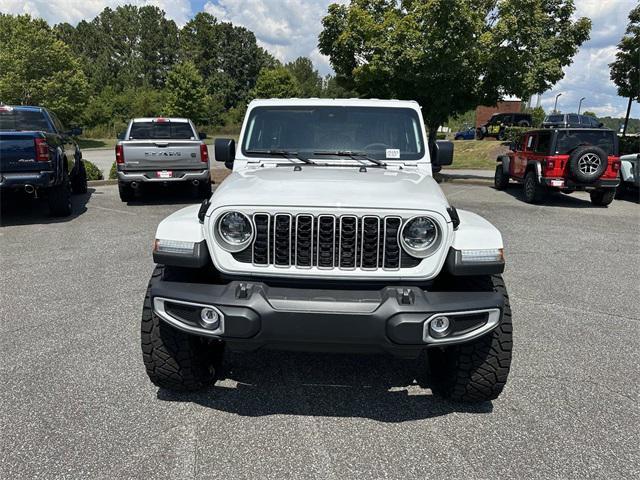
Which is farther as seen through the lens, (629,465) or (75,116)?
(75,116)

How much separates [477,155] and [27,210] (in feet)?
65.3

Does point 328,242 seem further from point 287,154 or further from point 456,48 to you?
point 456,48

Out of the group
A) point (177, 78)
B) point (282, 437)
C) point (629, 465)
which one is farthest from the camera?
point (177, 78)

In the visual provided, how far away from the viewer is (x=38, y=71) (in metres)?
31.1

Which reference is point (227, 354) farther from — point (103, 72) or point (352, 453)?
point (103, 72)

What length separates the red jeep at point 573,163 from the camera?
10.8 meters

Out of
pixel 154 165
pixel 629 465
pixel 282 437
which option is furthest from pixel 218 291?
pixel 154 165

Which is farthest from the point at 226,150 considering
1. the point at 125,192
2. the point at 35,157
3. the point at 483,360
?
the point at 125,192

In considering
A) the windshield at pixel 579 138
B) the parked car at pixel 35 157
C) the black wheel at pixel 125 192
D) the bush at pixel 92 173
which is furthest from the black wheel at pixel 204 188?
the windshield at pixel 579 138

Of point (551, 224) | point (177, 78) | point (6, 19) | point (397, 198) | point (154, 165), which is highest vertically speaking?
point (6, 19)

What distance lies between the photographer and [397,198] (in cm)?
276

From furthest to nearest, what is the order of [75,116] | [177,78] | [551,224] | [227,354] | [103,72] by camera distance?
[103,72] < [177,78] < [75,116] < [551,224] < [227,354]

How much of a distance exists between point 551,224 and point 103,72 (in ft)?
204

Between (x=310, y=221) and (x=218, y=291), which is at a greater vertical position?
(x=310, y=221)
